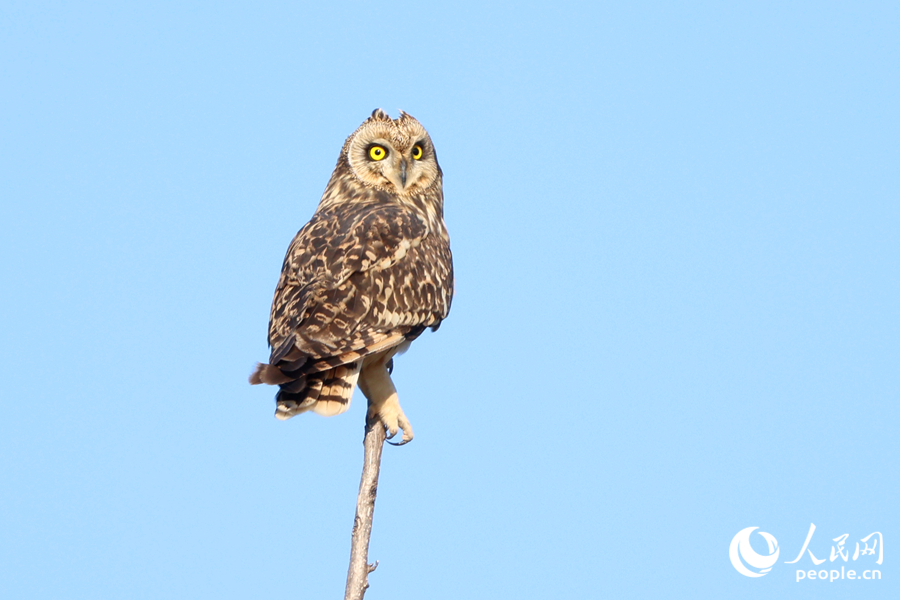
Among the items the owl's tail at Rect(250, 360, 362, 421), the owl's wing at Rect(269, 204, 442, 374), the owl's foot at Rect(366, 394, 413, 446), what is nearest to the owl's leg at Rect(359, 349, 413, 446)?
the owl's foot at Rect(366, 394, 413, 446)

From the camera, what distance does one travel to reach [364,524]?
4250 mm

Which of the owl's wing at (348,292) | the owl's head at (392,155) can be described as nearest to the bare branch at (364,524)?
→ the owl's wing at (348,292)

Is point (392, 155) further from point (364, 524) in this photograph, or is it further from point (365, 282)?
point (364, 524)

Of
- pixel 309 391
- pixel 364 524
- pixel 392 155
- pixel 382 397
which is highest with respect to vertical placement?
pixel 392 155

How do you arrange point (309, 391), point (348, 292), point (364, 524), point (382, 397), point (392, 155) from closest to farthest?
point (364, 524) < point (309, 391) < point (348, 292) < point (382, 397) < point (392, 155)

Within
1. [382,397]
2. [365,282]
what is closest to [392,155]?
[365,282]

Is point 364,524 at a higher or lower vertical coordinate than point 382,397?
lower

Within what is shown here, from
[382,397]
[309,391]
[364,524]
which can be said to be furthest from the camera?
[382,397]

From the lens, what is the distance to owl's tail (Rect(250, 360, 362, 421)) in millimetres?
4488

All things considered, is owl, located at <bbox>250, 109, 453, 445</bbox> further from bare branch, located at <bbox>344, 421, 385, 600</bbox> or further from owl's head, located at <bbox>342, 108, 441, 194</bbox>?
bare branch, located at <bbox>344, 421, 385, 600</bbox>

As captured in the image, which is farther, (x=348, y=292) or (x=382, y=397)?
(x=382, y=397)

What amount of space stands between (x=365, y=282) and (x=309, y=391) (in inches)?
29.2

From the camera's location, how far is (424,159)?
6.31 metres

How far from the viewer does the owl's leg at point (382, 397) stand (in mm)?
5176
